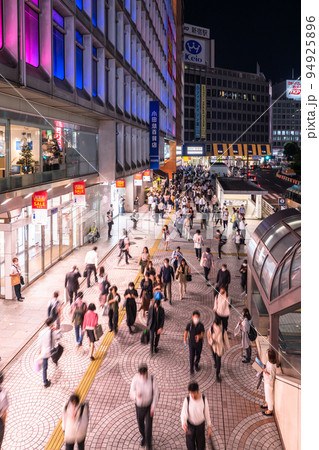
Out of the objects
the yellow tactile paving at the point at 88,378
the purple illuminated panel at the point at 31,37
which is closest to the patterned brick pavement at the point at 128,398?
the yellow tactile paving at the point at 88,378

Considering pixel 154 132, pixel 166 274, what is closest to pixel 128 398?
pixel 166 274

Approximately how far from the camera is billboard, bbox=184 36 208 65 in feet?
378

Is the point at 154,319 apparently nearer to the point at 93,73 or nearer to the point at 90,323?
the point at 90,323

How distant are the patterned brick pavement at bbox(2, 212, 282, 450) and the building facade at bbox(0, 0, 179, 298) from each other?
4.91 meters

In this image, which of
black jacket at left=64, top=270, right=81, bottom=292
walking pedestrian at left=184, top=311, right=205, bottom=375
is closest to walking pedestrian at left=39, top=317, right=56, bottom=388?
walking pedestrian at left=184, top=311, right=205, bottom=375

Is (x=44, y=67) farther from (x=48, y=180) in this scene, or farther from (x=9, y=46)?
(x=48, y=180)

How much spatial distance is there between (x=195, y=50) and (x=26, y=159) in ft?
378

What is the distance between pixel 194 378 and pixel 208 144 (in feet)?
353

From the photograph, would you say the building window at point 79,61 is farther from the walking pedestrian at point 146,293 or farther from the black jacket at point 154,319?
the black jacket at point 154,319

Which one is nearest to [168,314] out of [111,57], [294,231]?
[294,231]

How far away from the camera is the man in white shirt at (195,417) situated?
5633 mm

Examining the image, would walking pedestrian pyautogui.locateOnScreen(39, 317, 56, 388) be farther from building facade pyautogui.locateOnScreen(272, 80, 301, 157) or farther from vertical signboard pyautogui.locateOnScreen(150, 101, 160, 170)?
building facade pyautogui.locateOnScreen(272, 80, 301, 157)

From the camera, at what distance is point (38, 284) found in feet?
47.6

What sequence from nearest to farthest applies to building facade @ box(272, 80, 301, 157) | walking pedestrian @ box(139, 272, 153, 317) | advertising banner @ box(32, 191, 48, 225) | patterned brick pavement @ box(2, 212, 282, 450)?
patterned brick pavement @ box(2, 212, 282, 450) < walking pedestrian @ box(139, 272, 153, 317) < advertising banner @ box(32, 191, 48, 225) < building facade @ box(272, 80, 301, 157)
